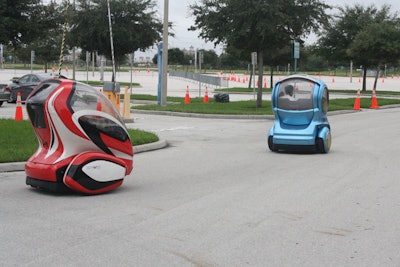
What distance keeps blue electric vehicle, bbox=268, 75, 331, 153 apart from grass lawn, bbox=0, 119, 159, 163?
2977 mm

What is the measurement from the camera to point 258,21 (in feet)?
80.2

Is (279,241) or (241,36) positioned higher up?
(241,36)

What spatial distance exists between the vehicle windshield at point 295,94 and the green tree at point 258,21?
1126cm

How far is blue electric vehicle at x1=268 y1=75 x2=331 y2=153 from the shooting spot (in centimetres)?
1260

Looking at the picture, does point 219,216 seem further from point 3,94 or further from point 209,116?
point 3,94

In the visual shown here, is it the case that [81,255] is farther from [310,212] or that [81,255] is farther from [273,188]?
[273,188]

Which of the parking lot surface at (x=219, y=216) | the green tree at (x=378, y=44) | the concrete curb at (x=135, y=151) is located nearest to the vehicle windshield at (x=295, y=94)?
the parking lot surface at (x=219, y=216)

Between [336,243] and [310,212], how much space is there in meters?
1.30

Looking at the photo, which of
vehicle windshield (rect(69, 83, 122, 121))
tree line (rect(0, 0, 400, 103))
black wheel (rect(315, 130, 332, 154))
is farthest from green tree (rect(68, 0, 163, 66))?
vehicle windshield (rect(69, 83, 122, 121))

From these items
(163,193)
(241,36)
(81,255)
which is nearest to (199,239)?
(81,255)

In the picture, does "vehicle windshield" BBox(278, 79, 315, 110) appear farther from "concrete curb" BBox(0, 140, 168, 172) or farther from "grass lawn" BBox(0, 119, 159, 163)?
"grass lawn" BBox(0, 119, 159, 163)

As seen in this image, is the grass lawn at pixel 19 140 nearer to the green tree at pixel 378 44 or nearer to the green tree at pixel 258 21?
the green tree at pixel 258 21

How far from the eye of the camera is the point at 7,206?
7395 mm

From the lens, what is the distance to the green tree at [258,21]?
79.3 ft
